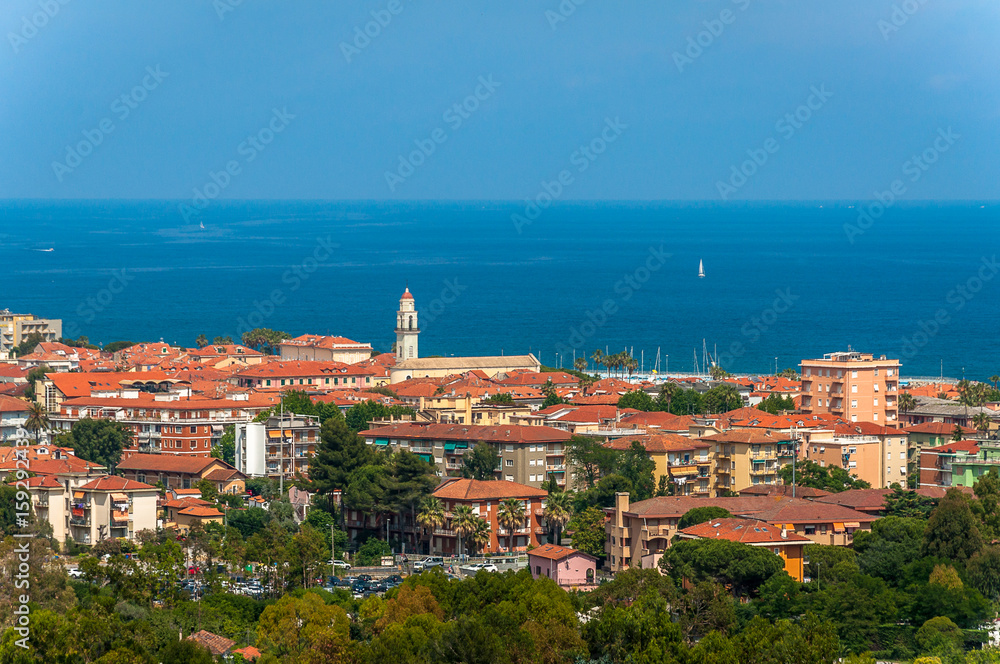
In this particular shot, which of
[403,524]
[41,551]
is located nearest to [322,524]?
[403,524]

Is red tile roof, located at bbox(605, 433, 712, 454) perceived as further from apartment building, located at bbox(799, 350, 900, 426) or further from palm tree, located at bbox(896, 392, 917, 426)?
palm tree, located at bbox(896, 392, 917, 426)

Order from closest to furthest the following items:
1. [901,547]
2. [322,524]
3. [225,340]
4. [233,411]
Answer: [901,547]
[322,524]
[233,411]
[225,340]

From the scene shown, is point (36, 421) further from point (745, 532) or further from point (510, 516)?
point (745, 532)

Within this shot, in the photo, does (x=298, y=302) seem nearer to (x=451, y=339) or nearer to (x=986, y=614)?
Result: (x=451, y=339)

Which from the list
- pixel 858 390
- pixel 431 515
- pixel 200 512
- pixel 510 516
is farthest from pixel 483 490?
pixel 858 390

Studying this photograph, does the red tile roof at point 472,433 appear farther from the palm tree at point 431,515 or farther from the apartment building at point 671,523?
the apartment building at point 671,523

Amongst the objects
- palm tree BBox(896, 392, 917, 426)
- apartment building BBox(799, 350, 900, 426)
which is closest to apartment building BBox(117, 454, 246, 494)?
apartment building BBox(799, 350, 900, 426)
